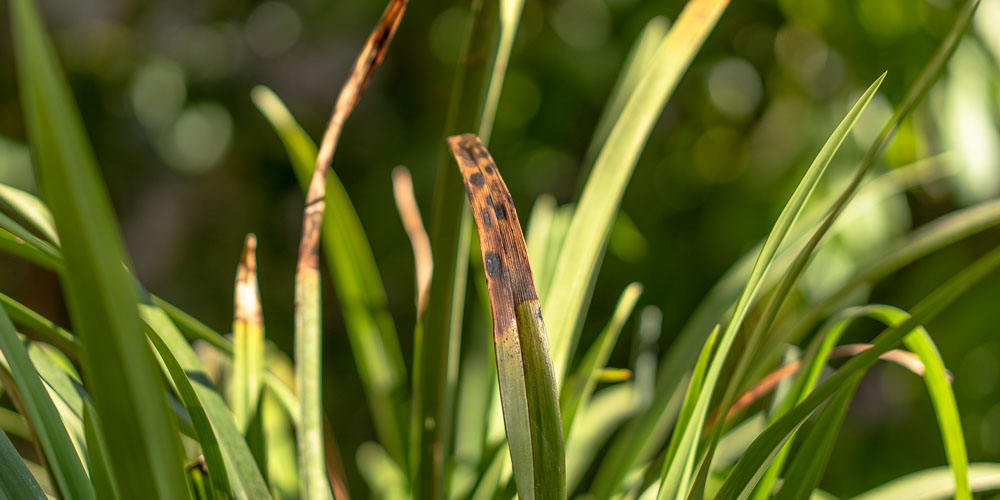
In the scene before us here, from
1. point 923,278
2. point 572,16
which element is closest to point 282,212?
point 572,16

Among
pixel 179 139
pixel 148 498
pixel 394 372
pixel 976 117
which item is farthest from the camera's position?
pixel 179 139

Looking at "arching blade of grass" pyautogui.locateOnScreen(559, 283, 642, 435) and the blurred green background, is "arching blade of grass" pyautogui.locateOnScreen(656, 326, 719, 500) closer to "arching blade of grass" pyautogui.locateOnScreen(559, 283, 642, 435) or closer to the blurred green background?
"arching blade of grass" pyautogui.locateOnScreen(559, 283, 642, 435)

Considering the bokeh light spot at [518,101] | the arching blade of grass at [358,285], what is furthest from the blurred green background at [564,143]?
the arching blade of grass at [358,285]

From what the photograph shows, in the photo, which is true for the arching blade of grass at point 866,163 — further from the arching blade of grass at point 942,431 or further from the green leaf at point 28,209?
the green leaf at point 28,209

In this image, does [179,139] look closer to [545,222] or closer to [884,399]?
[545,222]

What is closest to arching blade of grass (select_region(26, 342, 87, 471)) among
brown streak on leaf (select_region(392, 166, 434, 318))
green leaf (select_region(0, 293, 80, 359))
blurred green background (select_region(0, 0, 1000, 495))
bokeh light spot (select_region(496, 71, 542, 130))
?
green leaf (select_region(0, 293, 80, 359))

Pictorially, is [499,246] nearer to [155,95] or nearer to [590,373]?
[590,373]

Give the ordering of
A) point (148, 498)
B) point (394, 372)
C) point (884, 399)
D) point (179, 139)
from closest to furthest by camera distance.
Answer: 1. point (148, 498)
2. point (394, 372)
3. point (884, 399)
4. point (179, 139)
